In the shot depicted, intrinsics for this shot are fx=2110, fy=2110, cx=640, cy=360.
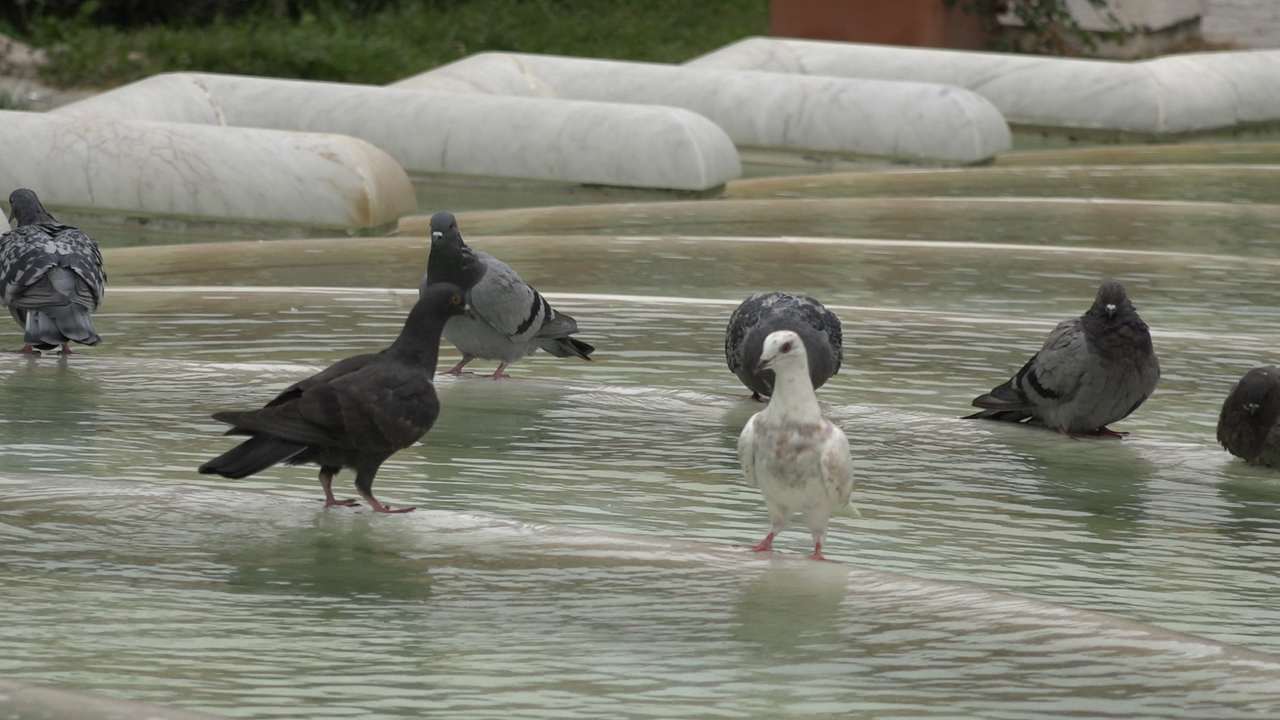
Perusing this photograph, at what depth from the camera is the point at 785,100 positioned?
13.7 m

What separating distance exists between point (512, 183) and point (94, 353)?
5.30 m

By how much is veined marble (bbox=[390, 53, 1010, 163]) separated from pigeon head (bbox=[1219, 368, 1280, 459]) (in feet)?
24.9

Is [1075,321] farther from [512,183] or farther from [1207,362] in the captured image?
[512,183]

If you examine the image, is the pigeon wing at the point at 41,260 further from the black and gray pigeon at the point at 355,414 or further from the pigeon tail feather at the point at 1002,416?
the pigeon tail feather at the point at 1002,416

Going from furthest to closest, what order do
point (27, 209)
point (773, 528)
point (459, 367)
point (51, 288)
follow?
point (27, 209), point (459, 367), point (51, 288), point (773, 528)

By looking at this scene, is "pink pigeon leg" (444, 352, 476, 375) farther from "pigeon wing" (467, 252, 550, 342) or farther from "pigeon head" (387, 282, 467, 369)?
"pigeon head" (387, 282, 467, 369)

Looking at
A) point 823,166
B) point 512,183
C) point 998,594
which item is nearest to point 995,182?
point 823,166

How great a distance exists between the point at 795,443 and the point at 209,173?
635 centimetres

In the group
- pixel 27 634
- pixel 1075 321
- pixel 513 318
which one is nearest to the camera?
pixel 27 634

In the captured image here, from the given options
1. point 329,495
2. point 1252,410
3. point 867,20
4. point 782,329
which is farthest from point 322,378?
point 867,20

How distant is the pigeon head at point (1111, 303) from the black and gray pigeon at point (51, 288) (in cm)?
309

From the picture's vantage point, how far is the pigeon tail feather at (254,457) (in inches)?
180

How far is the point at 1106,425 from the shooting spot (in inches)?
244

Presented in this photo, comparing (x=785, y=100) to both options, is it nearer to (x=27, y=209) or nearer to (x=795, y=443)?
(x=27, y=209)
